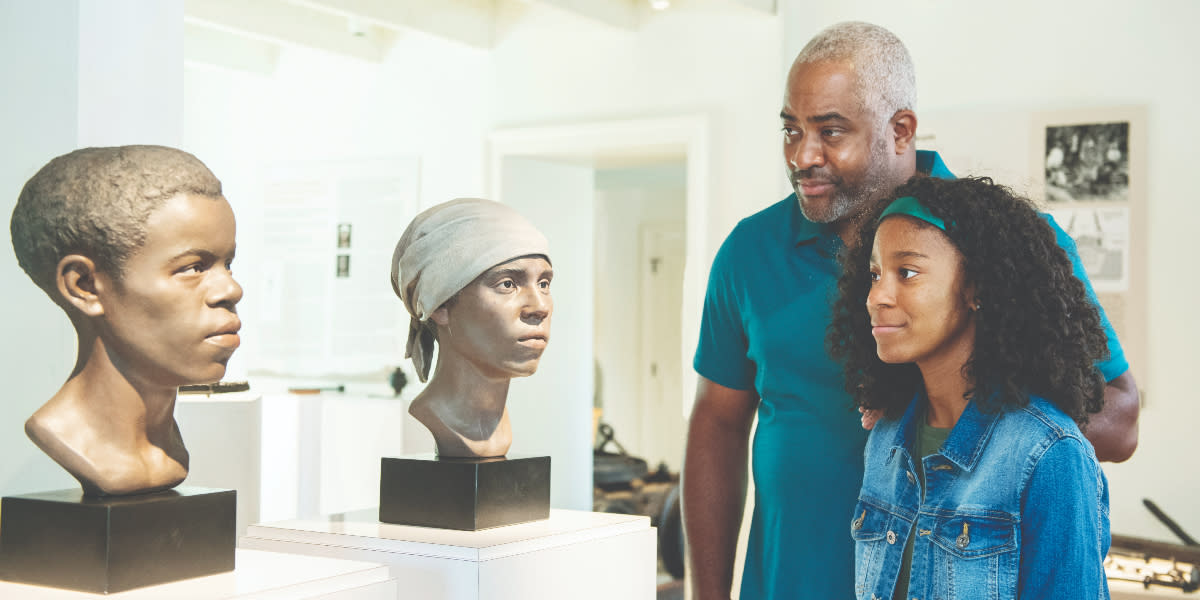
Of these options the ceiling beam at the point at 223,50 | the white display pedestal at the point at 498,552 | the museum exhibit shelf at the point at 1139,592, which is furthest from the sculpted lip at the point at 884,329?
the ceiling beam at the point at 223,50

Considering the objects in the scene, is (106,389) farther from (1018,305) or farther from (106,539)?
(1018,305)

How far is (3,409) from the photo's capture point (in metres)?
2.66

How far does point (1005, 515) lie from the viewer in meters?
1.72

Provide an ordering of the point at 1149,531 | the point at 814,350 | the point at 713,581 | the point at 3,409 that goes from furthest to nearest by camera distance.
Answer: the point at 1149,531 < the point at 3,409 < the point at 713,581 < the point at 814,350

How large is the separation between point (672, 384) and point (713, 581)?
868 cm

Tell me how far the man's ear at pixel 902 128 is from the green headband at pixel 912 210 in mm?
369

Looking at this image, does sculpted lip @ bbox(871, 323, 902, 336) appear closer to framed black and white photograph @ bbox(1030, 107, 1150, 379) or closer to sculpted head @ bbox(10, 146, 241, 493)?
sculpted head @ bbox(10, 146, 241, 493)

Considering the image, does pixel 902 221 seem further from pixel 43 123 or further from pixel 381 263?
pixel 381 263

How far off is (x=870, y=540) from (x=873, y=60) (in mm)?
909

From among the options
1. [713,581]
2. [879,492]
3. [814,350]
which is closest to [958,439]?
[879,492]

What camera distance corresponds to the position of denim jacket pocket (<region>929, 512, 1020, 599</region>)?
1.72 meters

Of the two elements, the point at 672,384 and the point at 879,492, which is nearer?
the point at 879,492

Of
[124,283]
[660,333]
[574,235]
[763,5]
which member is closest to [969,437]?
[124,283]

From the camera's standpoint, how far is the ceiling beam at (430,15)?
539 cm
